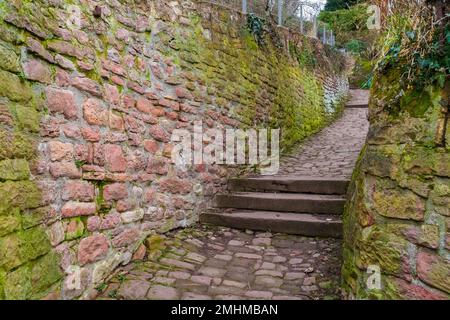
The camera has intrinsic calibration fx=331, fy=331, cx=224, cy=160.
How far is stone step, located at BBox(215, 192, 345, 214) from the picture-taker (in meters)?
3.38

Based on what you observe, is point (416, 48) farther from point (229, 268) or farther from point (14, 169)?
point (14, 169)

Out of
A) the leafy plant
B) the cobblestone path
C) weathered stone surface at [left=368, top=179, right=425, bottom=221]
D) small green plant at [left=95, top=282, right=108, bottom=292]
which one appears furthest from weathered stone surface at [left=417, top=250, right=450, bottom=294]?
small green plant at [left=95, top=282, right=108, bottom=292]

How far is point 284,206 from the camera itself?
3570 mm

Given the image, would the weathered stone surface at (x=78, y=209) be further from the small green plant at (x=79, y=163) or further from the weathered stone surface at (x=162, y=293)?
the weathered stone surface at (x=162, y=293)

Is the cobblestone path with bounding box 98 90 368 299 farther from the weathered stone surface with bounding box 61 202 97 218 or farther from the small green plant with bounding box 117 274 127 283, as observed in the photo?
the weathered stone surface with bounding box 61 202 97 218

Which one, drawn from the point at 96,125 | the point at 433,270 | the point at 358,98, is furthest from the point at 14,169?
the point at 358,98

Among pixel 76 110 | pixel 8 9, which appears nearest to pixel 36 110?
pixel 76 110

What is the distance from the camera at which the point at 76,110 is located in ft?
7.12

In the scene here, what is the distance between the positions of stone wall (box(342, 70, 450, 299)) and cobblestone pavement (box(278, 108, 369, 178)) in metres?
2.18

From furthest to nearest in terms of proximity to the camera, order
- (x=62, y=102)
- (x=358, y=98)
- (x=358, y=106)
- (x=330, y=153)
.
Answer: (x=358, y=98) → (x=358, y=106) → (x=330, y=153) → (x=62, y=102)

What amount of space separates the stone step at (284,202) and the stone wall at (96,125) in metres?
0.24

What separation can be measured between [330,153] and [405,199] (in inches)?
159
